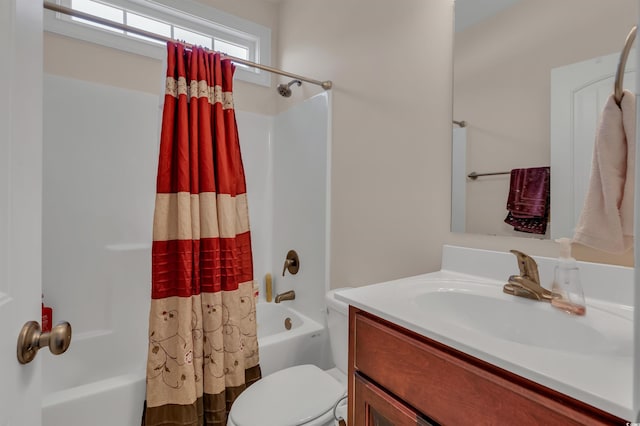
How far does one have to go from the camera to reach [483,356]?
1.72 ft

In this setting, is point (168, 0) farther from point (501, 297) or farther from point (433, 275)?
point (501, 297)

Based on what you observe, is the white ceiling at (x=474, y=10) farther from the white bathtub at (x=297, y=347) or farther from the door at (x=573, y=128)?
the white bathtub at (x=297, y=347)

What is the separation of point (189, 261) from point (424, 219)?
96 cm

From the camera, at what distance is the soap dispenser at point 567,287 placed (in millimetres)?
725

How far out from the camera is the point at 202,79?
1340 millimetres

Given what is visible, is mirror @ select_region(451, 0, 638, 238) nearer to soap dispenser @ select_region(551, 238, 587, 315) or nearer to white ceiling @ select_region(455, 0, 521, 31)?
white ceiling @ select_region(455, 0, 521, 31)

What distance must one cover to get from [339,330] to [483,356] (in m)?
0.84

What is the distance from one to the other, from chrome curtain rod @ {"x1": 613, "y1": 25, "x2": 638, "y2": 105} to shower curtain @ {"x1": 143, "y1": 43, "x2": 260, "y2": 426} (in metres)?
1.28

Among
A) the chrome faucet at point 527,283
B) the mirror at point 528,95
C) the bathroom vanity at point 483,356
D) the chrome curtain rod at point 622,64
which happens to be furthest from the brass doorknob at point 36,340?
the chrome curtain rod at point 622,64

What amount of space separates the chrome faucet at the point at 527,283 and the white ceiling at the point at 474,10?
0.83 metres

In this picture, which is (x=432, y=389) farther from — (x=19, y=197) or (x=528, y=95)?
(x=528, y=95)

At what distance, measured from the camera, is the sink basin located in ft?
2.09

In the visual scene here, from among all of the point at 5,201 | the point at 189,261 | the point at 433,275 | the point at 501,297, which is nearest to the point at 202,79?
the point at 189,261

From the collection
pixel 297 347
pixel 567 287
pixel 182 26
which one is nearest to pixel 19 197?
pixel 567 287
